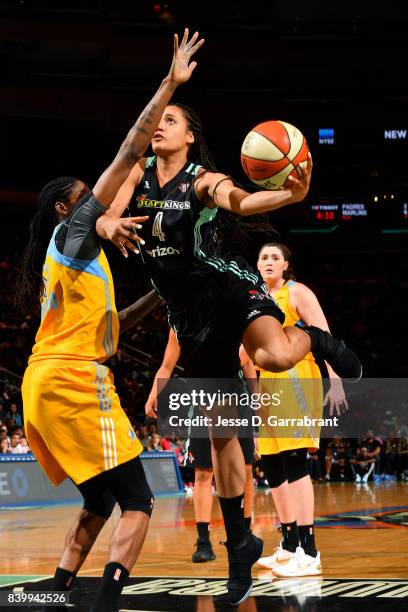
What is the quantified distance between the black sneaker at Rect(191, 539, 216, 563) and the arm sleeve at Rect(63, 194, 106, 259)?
317cm

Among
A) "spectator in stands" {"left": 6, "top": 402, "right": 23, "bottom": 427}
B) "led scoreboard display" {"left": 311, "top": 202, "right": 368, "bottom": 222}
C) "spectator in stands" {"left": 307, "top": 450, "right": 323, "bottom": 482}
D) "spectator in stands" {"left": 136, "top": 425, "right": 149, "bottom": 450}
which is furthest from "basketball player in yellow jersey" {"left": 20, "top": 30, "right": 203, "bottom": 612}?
"led scoreboard display" {"left": 311, "top": 202, "right": 368, "bottom": 222}

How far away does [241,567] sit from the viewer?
446cm

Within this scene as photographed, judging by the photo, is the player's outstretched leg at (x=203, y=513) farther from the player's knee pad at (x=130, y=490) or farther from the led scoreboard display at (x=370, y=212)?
the led scoreboard display at (x=370, y=212)

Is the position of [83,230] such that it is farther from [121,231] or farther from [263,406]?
[263,406]

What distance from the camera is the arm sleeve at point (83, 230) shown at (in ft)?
12.9

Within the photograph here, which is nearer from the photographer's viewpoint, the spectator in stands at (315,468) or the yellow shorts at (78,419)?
the yellow shorts at (78,419)

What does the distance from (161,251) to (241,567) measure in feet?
5.54

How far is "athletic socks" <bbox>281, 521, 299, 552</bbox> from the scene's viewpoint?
604 centimetres

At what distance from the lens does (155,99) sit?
4.18m

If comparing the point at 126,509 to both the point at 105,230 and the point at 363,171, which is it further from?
the point at 363,171

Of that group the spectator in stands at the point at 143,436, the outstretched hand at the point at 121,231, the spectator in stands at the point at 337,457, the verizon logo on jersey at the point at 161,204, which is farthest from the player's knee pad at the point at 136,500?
the spectator in stands at the point at 337,457

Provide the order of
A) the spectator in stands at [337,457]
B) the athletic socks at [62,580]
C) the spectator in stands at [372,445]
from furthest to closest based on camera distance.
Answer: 1. the spectator in stands at [337,457]
2. the spectator in stands at [372,445]
3. the athletic socks at [62,580]

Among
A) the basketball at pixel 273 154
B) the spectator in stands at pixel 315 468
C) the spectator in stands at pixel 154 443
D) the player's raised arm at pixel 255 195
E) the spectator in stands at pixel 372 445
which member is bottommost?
the spectator in stands at pixel 315 468

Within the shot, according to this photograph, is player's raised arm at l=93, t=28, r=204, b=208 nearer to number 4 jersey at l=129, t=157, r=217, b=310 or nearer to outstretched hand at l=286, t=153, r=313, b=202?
number 4 jersey at l=129, t=157, r=217, b=310
